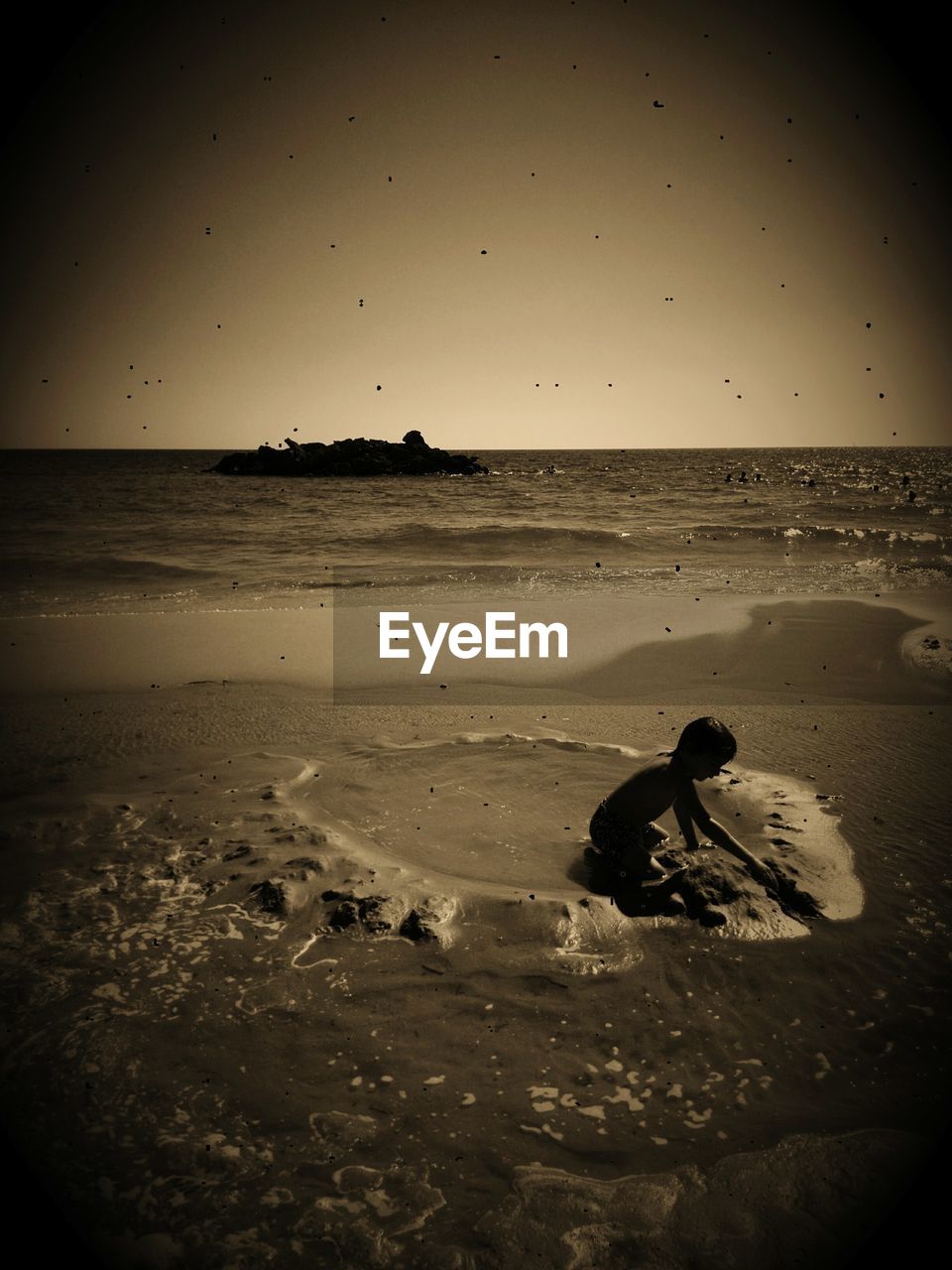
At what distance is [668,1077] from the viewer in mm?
2551

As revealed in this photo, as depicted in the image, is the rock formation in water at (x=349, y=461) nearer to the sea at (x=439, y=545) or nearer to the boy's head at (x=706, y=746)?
the sea at (x=439, y=545)

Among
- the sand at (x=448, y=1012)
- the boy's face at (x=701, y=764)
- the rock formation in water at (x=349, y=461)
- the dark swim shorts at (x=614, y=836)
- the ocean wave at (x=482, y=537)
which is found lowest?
the sand at (x=448, y=1012)

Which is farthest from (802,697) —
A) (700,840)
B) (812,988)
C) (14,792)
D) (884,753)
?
(14,792)

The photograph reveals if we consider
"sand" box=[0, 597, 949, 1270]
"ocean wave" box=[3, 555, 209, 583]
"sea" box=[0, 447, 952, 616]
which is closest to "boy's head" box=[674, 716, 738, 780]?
"sand" box=[0, 597, 949, 1270]

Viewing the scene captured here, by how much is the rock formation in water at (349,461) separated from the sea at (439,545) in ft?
42.8

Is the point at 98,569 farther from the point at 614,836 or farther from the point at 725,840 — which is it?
the point at 725,840

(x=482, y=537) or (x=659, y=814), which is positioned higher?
(x=482, y=537)

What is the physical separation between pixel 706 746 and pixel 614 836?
2.55 feet

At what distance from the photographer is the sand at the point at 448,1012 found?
2080 millimetres

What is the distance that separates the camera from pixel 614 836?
380 centimetres

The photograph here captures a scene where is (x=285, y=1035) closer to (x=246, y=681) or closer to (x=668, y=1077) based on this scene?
(x=668, y=1077)

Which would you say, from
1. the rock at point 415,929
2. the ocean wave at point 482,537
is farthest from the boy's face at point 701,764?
the ocean wave at point 482,537

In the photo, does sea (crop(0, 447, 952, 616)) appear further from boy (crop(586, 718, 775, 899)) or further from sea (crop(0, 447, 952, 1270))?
boy (crop(586, 718, 775, 899))

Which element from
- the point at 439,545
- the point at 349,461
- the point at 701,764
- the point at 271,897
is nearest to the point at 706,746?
the point at 701,764
